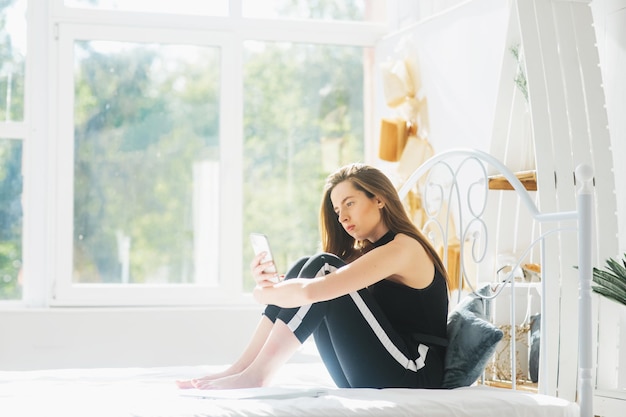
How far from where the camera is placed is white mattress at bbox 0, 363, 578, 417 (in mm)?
2016

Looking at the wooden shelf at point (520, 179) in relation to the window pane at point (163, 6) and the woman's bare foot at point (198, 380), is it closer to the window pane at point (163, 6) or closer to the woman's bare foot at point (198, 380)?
the woman's bare foot at point (198, 380)

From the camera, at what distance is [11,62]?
4160mm

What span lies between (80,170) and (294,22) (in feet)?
4.19

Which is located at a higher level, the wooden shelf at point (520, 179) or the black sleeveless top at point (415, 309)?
the wooden shelf at point (520, 179)

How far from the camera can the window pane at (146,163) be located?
4.23m

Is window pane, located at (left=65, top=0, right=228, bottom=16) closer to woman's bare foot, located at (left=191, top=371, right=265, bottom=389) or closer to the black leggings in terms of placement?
the black leggings

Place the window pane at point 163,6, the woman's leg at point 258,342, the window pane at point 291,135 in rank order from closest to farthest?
the woman's leg at point 258,342 < the window pane at point 163,6 < the window pane at point 291,135

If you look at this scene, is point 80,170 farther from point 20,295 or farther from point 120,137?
point 20,295

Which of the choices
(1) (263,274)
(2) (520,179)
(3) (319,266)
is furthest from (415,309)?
(2) (520,179)

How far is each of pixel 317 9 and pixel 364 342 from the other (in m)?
2.51

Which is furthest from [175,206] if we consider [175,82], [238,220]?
[175,82]

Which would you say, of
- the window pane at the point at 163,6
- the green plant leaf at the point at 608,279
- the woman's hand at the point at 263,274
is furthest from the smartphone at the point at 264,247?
the window pane at the point at 163,6

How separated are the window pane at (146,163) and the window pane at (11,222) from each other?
257mm

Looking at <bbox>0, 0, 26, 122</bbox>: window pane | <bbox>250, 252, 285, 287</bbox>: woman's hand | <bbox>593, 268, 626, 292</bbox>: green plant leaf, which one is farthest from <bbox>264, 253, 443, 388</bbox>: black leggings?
<bbox>0, 0, 26, 122</bbox>: window pane
